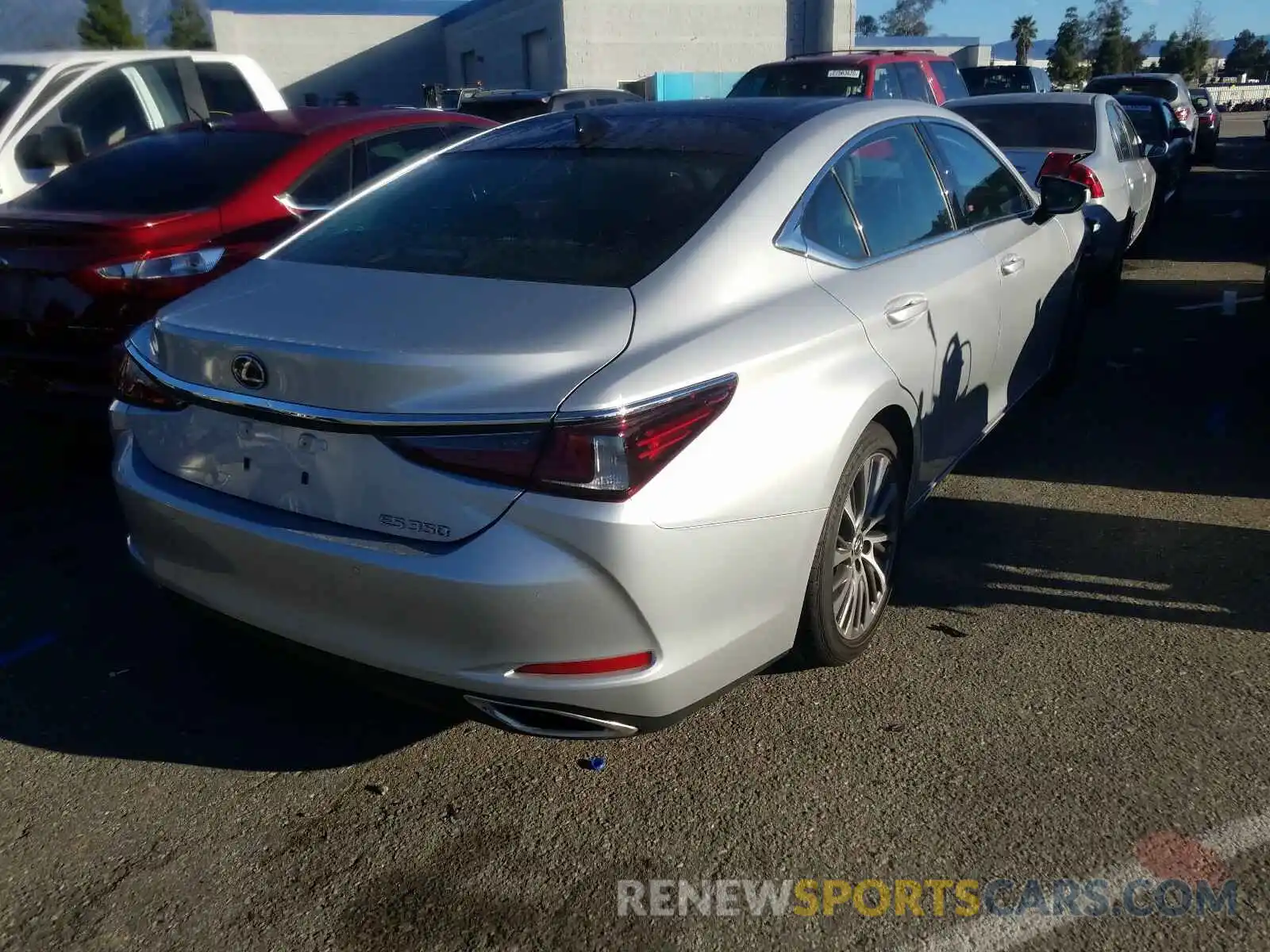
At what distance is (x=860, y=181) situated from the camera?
356 centimetres

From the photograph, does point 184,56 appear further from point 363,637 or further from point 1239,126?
point 1239,126

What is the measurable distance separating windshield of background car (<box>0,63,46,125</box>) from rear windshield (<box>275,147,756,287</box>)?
16.4ft

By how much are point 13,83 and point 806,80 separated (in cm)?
774

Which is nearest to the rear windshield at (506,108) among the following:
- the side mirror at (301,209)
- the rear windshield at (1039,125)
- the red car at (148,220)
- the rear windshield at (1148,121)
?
the rear windshield at (1039,125)

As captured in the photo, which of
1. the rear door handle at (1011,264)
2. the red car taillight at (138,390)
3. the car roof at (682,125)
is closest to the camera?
the red car taillight at (138,390)

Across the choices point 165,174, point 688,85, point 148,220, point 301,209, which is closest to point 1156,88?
point 688,85

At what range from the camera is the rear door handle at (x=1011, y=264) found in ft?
14.3

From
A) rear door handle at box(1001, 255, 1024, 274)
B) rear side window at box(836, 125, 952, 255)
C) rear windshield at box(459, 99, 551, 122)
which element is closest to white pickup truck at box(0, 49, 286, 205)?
rear windshield at box(459, 99, 551, 122)

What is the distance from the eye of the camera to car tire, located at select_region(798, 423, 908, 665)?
2.98 meters

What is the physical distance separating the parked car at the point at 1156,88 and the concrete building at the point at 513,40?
561 inches

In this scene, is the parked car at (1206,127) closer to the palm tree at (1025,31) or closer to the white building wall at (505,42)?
the white building wall at (505,42)

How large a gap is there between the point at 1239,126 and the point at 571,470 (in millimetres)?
47137

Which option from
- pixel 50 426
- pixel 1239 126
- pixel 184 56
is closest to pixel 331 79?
pixel 1239 126

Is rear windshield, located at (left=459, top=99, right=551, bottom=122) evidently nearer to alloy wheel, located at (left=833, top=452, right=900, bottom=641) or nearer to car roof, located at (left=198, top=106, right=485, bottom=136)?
car roof, located at (left=198, top=106, right=485, bottom=136)
